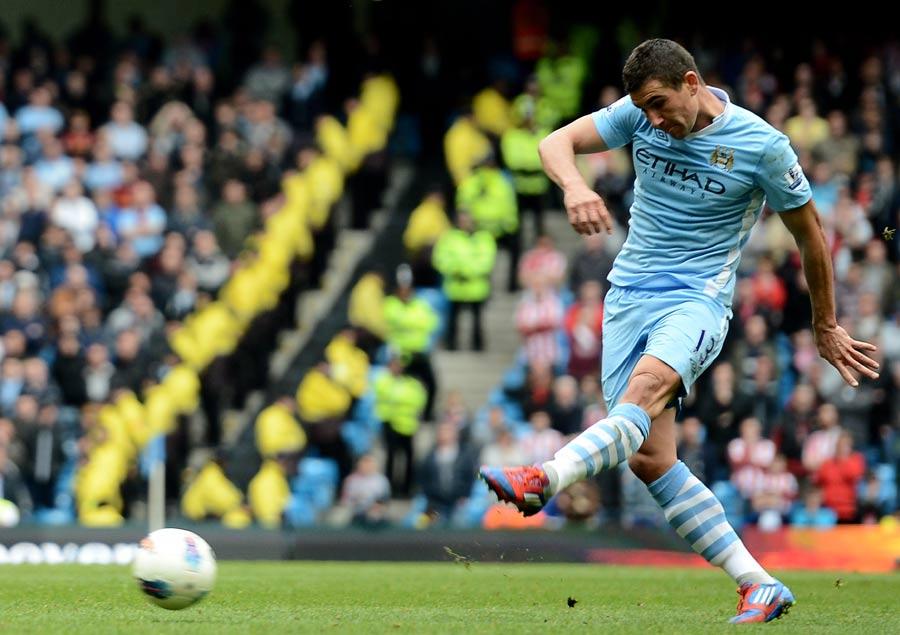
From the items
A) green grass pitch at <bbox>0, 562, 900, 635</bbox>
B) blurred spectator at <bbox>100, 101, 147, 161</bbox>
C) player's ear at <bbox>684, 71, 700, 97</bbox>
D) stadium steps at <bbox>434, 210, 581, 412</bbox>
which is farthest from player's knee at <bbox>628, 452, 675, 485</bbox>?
blurred spectator at <bbox>100, 101, 147, 161</bbox>

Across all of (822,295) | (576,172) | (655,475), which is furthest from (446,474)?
(576,172)

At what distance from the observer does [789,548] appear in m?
15.2

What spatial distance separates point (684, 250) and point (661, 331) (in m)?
0.45

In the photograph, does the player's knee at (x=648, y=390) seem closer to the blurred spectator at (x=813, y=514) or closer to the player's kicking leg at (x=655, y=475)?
the player's kicking leg at (x=655, y=475)

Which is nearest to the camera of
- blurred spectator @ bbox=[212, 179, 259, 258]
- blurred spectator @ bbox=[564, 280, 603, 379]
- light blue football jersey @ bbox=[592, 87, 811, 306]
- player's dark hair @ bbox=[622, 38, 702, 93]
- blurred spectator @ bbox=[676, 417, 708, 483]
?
player's dark hair @ bbox=[622, 38, 702, 93]

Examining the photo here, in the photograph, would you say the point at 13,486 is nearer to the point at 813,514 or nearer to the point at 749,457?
the point at 749,457

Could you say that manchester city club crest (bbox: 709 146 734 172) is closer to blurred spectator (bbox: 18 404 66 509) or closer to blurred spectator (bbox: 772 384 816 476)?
blurred spectator (bbox: 772 384 816 476)

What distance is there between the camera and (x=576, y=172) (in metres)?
7.36

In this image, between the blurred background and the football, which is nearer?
the football

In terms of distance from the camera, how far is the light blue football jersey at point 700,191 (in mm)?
7508

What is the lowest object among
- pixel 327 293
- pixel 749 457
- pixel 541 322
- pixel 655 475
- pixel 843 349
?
pixel 749 457

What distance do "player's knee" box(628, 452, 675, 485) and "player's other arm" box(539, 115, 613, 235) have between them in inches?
45.7

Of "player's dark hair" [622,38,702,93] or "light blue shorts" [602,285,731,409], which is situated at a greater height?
"player's dark hair" [622,38,702,93]

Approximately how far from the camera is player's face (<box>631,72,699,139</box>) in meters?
7.29
